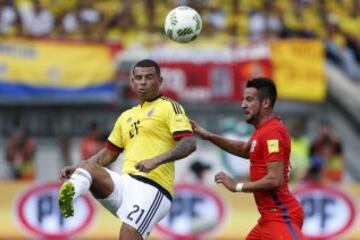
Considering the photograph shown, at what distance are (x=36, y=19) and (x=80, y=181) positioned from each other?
33.6 ft

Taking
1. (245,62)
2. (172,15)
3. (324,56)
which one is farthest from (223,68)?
(172,15)

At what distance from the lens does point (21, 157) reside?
59.2 ft

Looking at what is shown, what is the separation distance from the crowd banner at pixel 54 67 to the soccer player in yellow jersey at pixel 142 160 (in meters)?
8.13

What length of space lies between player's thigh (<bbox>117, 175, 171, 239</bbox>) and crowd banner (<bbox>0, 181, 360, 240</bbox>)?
5939 millimetres

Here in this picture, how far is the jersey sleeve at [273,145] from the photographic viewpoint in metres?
10.0

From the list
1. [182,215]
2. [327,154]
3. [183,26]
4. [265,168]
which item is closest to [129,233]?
[265,168]

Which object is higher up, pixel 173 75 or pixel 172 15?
pixel 172 15

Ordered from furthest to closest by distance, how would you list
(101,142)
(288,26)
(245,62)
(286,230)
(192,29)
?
1. (288,26)
2. (245,62)
3. (101,142)
4. (192,29)
5. (286,230)

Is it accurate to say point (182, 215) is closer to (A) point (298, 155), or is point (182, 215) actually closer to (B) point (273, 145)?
(A) point (298, 155)

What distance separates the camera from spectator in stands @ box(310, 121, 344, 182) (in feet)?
59.4

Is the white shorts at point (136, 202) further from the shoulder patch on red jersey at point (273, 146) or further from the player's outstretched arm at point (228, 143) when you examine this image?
the shoulder patch on red jersey at point (273, 146)

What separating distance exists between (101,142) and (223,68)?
108 inches

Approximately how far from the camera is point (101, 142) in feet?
58.8

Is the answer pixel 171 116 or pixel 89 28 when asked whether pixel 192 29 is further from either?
pixel 89 28
